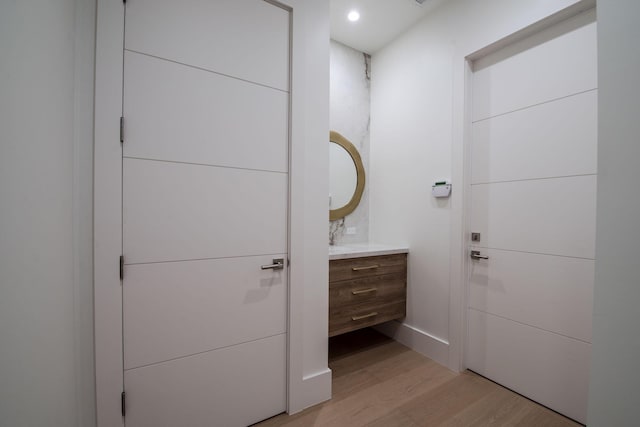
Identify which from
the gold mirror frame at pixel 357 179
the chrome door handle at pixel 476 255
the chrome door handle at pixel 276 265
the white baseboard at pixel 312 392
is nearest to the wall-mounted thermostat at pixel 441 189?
the chrome door handle at pixel 476 255

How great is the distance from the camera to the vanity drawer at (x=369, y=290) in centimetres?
205

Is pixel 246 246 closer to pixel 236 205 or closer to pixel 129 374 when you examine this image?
pixel 236 205

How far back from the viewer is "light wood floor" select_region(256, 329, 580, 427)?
1.53 meters

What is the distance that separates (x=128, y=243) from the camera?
120 centimetres

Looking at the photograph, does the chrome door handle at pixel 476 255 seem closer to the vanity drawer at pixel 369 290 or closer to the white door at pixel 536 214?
the white door at pixel 536 214

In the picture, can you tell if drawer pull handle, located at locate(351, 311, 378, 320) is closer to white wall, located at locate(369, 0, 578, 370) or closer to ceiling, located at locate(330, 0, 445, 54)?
white wall, located at locate(369, 0, 578, 370)

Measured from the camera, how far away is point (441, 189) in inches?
83.5

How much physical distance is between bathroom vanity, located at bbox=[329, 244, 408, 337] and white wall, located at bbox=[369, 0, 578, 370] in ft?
0.50

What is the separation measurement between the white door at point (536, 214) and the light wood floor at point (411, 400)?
0.16 meters

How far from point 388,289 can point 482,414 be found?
1000mm

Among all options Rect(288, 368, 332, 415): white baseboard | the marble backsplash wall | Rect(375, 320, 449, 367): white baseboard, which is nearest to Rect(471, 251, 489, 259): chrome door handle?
Rect(375, 320, 449, 367): white baseboard

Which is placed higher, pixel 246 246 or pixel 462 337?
pixel 246 246

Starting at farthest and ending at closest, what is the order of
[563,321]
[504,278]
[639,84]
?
[504,278]
[563,321]
[639,84]

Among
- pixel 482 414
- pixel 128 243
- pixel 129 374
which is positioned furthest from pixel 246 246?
pixel 482 414
